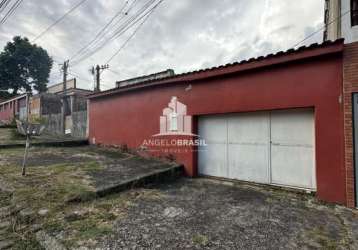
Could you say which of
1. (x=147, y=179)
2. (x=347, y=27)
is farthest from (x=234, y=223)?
(x=347, y=27)

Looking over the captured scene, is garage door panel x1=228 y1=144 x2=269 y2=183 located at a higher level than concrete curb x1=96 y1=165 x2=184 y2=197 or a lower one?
higher

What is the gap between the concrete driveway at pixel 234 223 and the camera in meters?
2.56

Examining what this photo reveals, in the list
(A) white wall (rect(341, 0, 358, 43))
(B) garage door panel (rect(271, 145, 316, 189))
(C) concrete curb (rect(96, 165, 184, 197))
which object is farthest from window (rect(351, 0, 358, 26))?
(C) concrete curb (rect(96, 165, 184, 197))

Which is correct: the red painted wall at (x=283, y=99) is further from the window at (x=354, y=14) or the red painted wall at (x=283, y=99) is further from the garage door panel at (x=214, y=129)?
the window at (x=354, y=14)

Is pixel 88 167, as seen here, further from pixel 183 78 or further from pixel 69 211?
pixel 183 78

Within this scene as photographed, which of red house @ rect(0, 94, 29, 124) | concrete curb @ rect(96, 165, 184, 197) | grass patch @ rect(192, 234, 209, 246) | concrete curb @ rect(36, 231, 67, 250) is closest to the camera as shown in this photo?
concrete curb @ rect(36, 231, 67, 250)

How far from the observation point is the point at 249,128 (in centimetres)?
536

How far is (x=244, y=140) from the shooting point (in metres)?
→ 5.45

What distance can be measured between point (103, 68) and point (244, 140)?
1899cm

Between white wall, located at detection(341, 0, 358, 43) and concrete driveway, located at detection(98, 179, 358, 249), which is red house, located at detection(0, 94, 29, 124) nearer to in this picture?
concrete driveway, located at detection(98, 179, 358, 249)

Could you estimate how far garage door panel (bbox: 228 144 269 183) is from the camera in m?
5.09

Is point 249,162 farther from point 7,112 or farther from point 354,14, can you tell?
point 7,112

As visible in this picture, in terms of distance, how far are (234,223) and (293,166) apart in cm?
236

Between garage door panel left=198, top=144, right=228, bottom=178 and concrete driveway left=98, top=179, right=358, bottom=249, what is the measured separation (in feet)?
4.57
